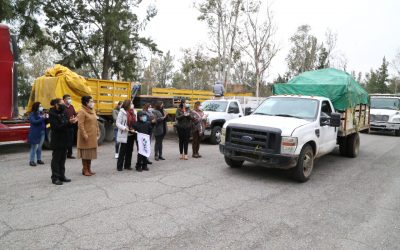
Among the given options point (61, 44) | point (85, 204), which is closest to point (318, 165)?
point (85, 204)

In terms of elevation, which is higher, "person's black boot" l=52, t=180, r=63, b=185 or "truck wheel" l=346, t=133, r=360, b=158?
"truck wheel" l=346, t=133, r=360, b=158

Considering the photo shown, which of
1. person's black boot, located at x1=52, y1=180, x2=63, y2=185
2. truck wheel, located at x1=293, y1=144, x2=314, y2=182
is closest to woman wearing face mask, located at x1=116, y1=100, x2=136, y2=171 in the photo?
person's black boot, located at x1=52, y1=180, x2=63, y2=185

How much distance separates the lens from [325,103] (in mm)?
8664

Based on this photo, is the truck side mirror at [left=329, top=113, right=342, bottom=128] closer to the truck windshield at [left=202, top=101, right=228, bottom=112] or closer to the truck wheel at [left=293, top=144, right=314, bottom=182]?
the truck wheel at [left=293, top=144, right=314, bottom=182]

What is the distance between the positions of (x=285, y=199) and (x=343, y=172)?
10.7 ft

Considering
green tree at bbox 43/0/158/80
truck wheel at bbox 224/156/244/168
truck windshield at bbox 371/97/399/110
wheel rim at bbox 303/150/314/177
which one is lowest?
truck wheel at bbox 224/156/244/168

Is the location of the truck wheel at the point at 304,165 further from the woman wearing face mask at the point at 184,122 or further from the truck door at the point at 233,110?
the truck door at the point at 233,110

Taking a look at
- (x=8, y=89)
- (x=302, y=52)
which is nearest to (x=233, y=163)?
(x=8, y=89)

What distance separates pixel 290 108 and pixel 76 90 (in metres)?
6.71

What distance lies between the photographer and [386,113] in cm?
1855

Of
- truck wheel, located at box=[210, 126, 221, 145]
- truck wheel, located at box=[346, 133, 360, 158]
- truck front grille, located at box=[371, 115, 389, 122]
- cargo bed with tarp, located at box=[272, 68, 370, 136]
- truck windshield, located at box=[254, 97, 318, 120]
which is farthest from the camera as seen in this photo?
truck front grille, located at box=[371, 115, 389, 122]

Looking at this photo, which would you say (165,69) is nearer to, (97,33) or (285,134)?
(97,33)

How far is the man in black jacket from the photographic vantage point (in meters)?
6.41

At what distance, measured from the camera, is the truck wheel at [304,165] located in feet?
22.9
